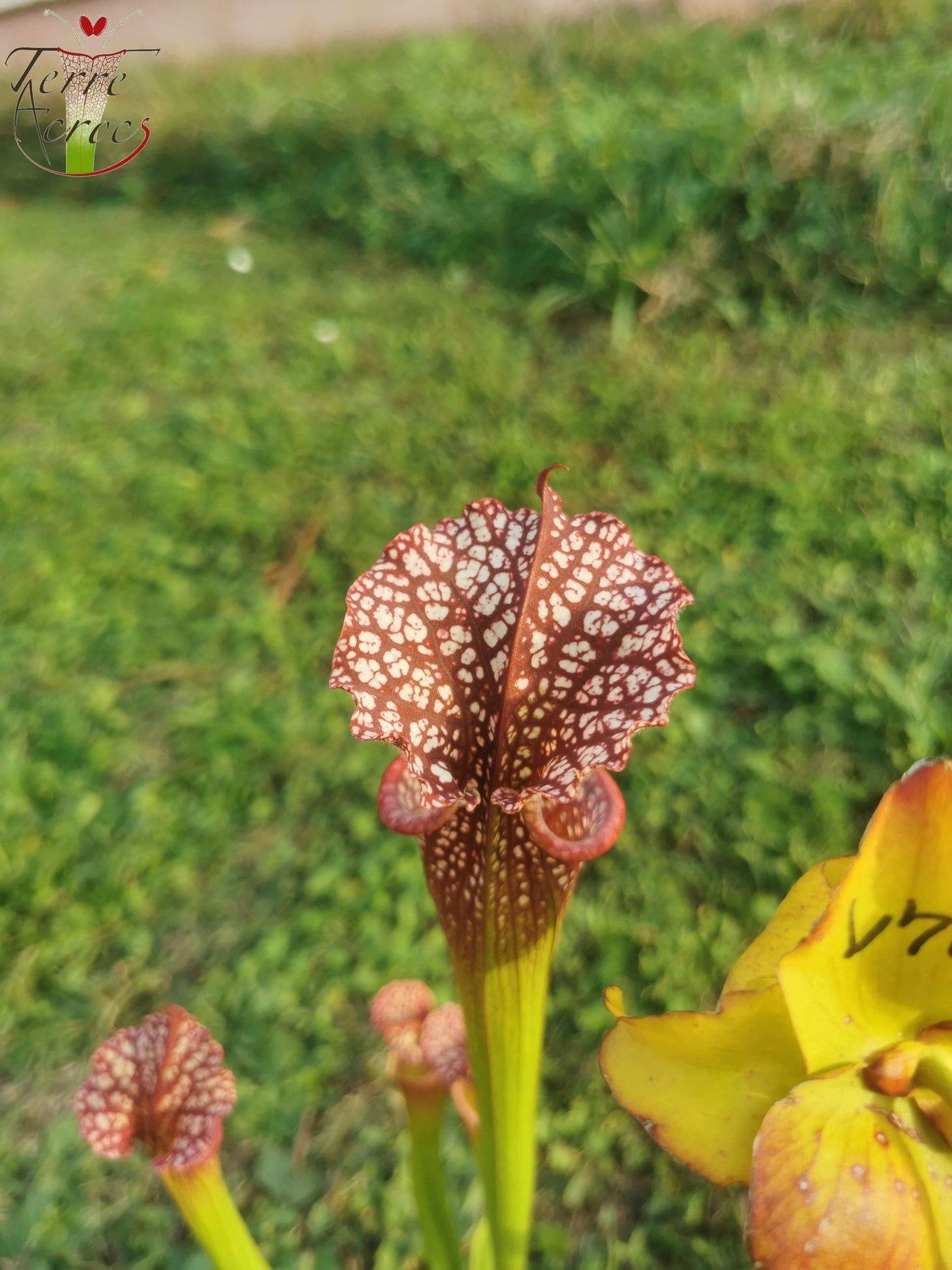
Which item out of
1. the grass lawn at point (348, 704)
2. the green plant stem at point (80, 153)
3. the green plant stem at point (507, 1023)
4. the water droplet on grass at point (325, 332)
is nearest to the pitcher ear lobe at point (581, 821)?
the green plant stem at point (507, 1023)

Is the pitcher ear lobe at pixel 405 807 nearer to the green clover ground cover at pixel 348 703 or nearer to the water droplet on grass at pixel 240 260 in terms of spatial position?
the green clover ground cover at pixel 348 703

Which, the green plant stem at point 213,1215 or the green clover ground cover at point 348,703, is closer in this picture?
the green plant stem at point 213,1215

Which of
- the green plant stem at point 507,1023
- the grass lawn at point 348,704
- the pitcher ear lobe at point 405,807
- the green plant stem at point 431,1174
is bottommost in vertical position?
the grass lawn at point 348,704

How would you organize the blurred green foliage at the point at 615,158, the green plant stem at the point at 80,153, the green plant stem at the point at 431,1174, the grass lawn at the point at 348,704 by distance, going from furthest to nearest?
1. the green plant stem at the point at 80,153
2. the blurred green foliage at the point at 615,158
3. the grass lawn at the point at 348,704
4. the green plant stem at the point at 431,1174

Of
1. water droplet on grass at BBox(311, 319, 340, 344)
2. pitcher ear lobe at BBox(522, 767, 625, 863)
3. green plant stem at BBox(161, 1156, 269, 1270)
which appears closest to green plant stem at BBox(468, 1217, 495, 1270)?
green plant stem at BBox(161, 1156, 269, 1270)

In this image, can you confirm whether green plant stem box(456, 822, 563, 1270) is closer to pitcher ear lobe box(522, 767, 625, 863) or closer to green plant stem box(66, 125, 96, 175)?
pitcher ear lobe box(522, 767, 625, 863)

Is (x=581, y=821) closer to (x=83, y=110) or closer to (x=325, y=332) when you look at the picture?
(x=325, y=332)
